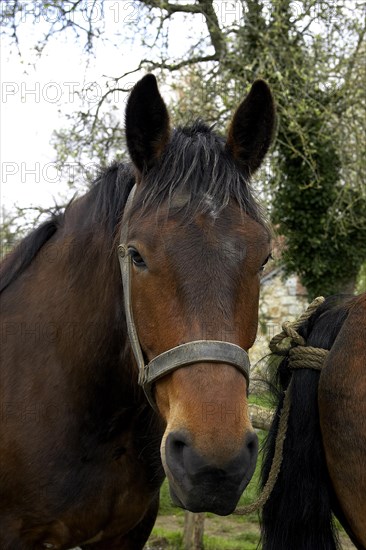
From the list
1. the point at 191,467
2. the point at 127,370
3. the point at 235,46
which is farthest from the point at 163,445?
the point at 235,46

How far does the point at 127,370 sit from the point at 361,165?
7006mm

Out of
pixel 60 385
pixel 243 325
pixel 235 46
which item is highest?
pixel 235 46

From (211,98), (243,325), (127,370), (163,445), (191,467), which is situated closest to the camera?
(191,467)

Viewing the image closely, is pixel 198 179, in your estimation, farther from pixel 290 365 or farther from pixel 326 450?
pixel 326 450

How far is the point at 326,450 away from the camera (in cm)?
233

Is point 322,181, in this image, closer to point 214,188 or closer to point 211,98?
point 211,98

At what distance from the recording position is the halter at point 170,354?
1.97 meters

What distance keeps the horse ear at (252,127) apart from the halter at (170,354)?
58cm

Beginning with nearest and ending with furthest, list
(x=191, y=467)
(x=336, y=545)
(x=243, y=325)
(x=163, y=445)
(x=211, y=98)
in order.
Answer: (x=191, y=467) < (x=163, y=445) < (x=243, y=325) < (x=336, y=545) < (x=211, y=98)

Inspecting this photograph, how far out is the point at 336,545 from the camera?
94.2 inches

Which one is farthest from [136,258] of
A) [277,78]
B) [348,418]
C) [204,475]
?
[277,78]

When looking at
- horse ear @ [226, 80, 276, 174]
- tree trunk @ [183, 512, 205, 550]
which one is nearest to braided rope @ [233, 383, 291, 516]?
horse ear @ [226, 80, 276, 174]

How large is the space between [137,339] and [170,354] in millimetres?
282

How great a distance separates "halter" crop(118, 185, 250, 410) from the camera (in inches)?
77.6
